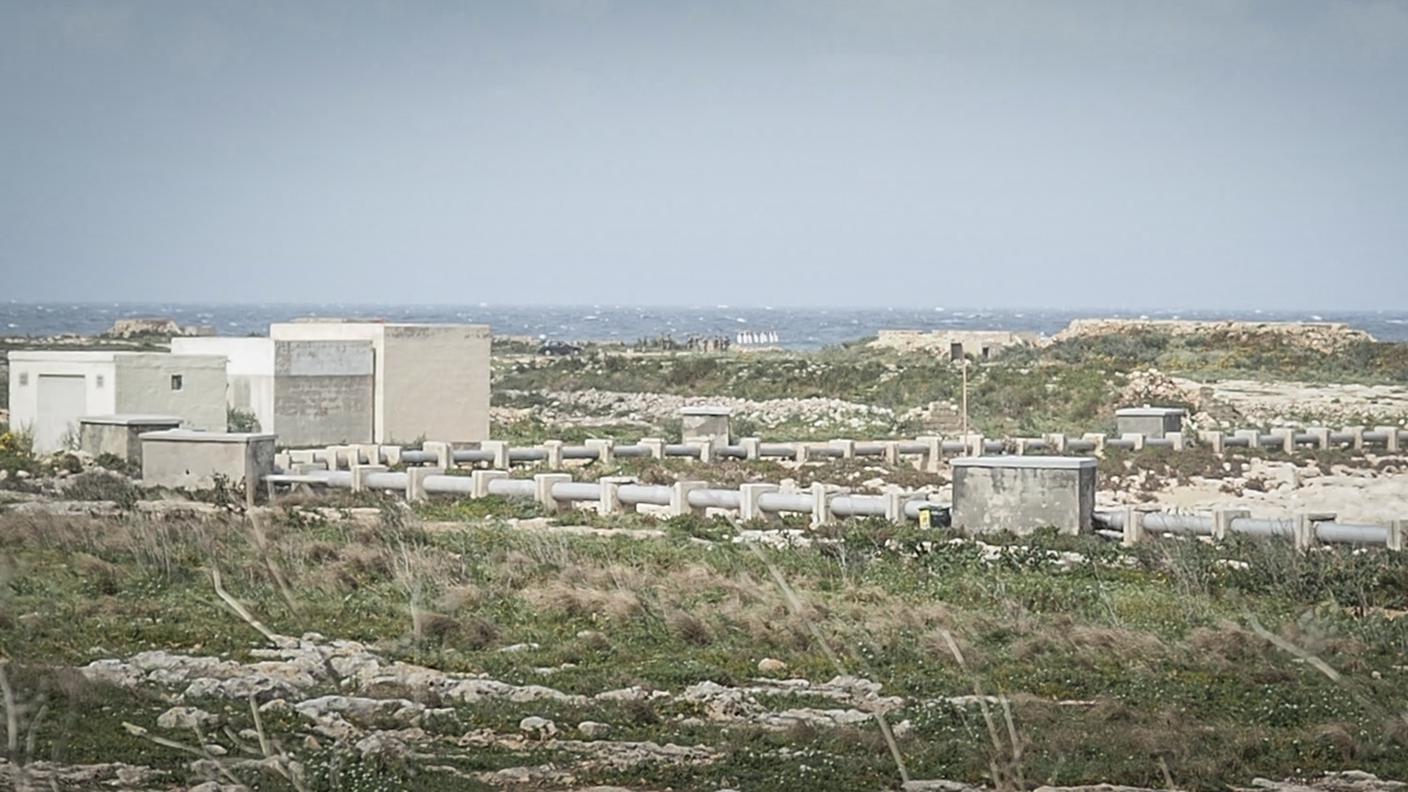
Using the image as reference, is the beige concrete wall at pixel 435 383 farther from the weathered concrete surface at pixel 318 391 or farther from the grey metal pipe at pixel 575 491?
the grey metal pipe at pixel 575 491

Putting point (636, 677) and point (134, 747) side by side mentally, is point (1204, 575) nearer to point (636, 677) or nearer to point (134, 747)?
point (636, 677)

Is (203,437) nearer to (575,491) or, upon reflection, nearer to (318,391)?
(575,491)

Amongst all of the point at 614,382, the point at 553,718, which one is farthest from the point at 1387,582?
the point at 614,382

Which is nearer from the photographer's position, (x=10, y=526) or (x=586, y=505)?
(x=10, y=526)

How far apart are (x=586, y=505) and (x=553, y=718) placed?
14.7 meters

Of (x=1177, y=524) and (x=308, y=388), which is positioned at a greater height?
(x=308, y=388)

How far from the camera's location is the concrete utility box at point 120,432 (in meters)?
34.7

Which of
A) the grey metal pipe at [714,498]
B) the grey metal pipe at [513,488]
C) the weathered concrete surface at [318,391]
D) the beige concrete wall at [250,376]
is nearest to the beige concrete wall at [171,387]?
the beige concrete wall at [250,376]

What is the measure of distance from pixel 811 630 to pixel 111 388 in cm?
3156

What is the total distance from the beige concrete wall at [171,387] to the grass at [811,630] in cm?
1415

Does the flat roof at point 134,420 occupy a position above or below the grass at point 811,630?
above

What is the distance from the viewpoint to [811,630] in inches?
389

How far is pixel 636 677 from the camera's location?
1558cm

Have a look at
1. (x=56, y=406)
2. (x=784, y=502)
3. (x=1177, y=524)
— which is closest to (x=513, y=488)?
(x=784, y=502)
